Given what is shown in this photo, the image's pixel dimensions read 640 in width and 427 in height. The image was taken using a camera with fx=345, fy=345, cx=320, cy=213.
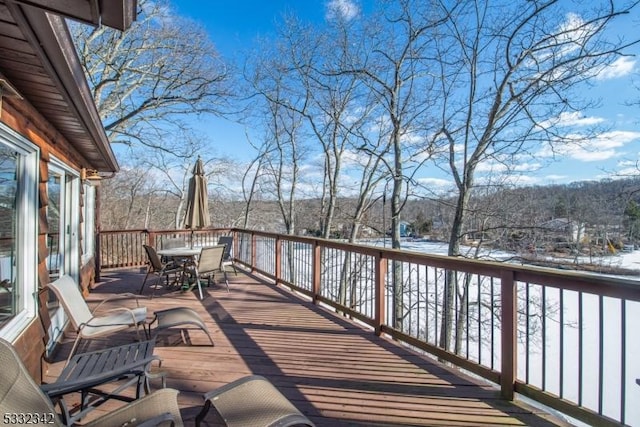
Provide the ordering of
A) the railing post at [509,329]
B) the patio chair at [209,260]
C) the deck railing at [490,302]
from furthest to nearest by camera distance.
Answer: the patio chair at [209,260] → the railing post at [509,329] → the deck railing at [490,302]

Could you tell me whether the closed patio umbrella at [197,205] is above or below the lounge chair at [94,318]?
above

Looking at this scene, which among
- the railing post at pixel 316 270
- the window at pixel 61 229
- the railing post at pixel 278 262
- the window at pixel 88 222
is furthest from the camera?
the railing post at pixel 278 262

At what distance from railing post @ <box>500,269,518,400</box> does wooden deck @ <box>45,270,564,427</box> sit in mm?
138

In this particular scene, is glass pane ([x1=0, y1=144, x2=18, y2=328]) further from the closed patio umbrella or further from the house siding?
the closed patio umbrella

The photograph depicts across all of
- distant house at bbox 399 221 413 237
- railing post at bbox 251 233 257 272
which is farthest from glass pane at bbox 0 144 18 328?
distant house at bbox 399 221 413 237

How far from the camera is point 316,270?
17.0ft

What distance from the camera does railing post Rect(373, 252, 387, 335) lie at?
382 centimetres

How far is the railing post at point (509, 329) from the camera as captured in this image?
251cm

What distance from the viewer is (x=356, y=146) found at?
1262cm

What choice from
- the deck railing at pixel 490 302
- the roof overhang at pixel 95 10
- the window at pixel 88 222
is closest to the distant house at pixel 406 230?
the deck railing at pixel 490 302

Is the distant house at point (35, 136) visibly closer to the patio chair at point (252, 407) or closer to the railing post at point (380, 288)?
the patio chair at point (252, 407)

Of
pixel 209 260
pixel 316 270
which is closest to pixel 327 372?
pixel 316 270

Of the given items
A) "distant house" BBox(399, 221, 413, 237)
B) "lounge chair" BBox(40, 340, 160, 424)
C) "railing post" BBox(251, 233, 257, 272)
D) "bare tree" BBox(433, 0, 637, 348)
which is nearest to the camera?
"lounge chair" BBox(40, 340, 160, 424)

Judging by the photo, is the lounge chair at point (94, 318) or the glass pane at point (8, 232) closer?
the glass pane at point (8, 232)
